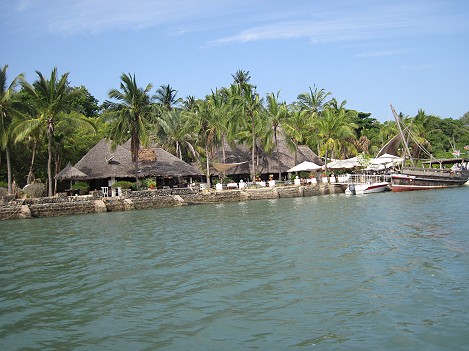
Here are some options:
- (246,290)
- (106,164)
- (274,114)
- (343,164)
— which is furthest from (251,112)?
(246,290)

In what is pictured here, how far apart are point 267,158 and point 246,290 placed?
134 ft

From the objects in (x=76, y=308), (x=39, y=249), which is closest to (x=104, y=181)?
(x=39, y=249)

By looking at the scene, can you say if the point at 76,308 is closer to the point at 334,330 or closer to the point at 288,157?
the point at 334,330

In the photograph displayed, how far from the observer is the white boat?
136 feet

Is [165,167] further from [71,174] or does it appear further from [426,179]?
[426,179]

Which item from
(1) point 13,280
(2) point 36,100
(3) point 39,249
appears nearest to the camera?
(1) point 13,280

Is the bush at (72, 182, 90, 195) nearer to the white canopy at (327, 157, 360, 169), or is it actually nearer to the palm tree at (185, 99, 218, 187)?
the palm tree at (185, 99, 218, 187)

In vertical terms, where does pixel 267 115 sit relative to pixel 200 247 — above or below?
above

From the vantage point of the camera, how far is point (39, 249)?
56.7ft

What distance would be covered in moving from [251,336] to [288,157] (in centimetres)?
4430

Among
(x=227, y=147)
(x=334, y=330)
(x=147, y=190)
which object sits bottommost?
(x=334, y=330)

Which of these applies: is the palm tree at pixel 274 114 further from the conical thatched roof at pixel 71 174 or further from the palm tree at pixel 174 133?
the conical thatched roof at pixel 71 174

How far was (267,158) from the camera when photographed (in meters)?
50.6

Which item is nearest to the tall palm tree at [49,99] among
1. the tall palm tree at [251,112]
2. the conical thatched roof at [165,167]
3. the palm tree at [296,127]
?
the conical thatched roof at [165,167]
